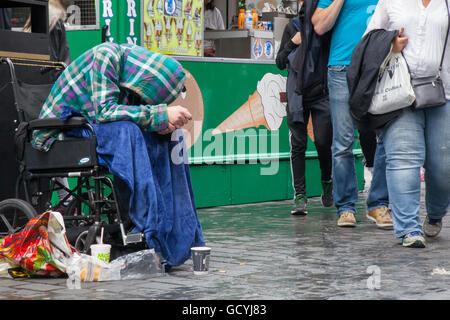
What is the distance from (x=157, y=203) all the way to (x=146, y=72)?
77 cm

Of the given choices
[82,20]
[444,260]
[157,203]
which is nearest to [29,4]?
[82,20]

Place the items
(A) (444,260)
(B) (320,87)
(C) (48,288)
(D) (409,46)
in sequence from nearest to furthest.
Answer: (C) (48,288), (A) (444,260), (D) (409,46), (B) (320,87)

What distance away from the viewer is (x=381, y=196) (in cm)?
735

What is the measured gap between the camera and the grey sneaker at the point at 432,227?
6664mm

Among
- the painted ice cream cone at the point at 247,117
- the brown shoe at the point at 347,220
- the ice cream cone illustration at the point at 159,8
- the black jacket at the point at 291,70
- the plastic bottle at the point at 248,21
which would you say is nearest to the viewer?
the brown shoe at the point at 347,220

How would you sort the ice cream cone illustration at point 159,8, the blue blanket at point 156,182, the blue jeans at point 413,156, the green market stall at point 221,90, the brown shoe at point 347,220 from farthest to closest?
1. the ice cream cone illustration at point 159,8
2. the green market stall at point 221,90
3. the brown shoe at point 347,220
4. the blue jeans at point 413,156
5. the blue blanket at point 156,182

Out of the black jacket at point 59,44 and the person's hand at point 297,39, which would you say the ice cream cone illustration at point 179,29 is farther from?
the black jacket at point 59,44

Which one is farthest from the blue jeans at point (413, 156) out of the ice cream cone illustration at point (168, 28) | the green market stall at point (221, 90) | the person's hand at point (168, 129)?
the ice cream cone illustration at point (168, 28)

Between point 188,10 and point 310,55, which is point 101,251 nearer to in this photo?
point 310,55

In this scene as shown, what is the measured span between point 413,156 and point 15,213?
2.62 meters

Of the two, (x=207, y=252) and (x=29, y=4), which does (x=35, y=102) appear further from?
(x=207, y=252)

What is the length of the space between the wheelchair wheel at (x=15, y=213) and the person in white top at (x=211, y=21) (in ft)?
12.9

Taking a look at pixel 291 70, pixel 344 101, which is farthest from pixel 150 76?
pixel 291 70

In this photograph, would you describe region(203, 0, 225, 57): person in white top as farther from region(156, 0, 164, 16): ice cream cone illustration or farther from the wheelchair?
the wheelchair
